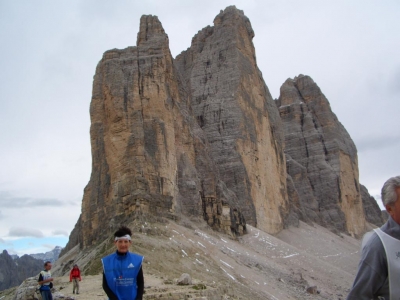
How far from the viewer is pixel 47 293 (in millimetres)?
11336

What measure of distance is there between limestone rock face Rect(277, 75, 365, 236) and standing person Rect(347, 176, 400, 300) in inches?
2779

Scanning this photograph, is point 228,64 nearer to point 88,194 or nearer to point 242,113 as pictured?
point 242,113

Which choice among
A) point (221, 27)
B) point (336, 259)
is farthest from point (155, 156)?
point (221, 27)

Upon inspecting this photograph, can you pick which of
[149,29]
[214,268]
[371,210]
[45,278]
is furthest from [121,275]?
[371,210]

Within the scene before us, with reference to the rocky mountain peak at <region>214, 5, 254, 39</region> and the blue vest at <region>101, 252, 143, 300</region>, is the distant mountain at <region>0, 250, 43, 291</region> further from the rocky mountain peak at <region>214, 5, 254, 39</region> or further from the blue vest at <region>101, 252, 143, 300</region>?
the blue vest at <region>101, 252, 143, 300</region>

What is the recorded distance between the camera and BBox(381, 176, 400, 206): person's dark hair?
12.7 ft

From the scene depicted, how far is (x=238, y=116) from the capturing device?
178 feet

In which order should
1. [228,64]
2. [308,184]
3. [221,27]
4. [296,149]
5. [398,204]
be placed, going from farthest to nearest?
1. [296,149]
2. [308,184]
3. [221,27]
4. [228,64]
5. [398,204]

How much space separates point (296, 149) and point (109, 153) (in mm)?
57610

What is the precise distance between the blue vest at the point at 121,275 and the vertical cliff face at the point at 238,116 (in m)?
43.3

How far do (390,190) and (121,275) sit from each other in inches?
121

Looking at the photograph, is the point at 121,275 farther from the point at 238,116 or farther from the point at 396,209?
the point at 238,116

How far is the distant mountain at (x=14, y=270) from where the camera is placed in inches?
3317

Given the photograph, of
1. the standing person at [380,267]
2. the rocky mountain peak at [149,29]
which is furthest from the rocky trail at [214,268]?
the rocky mountain peak at [149,29]
